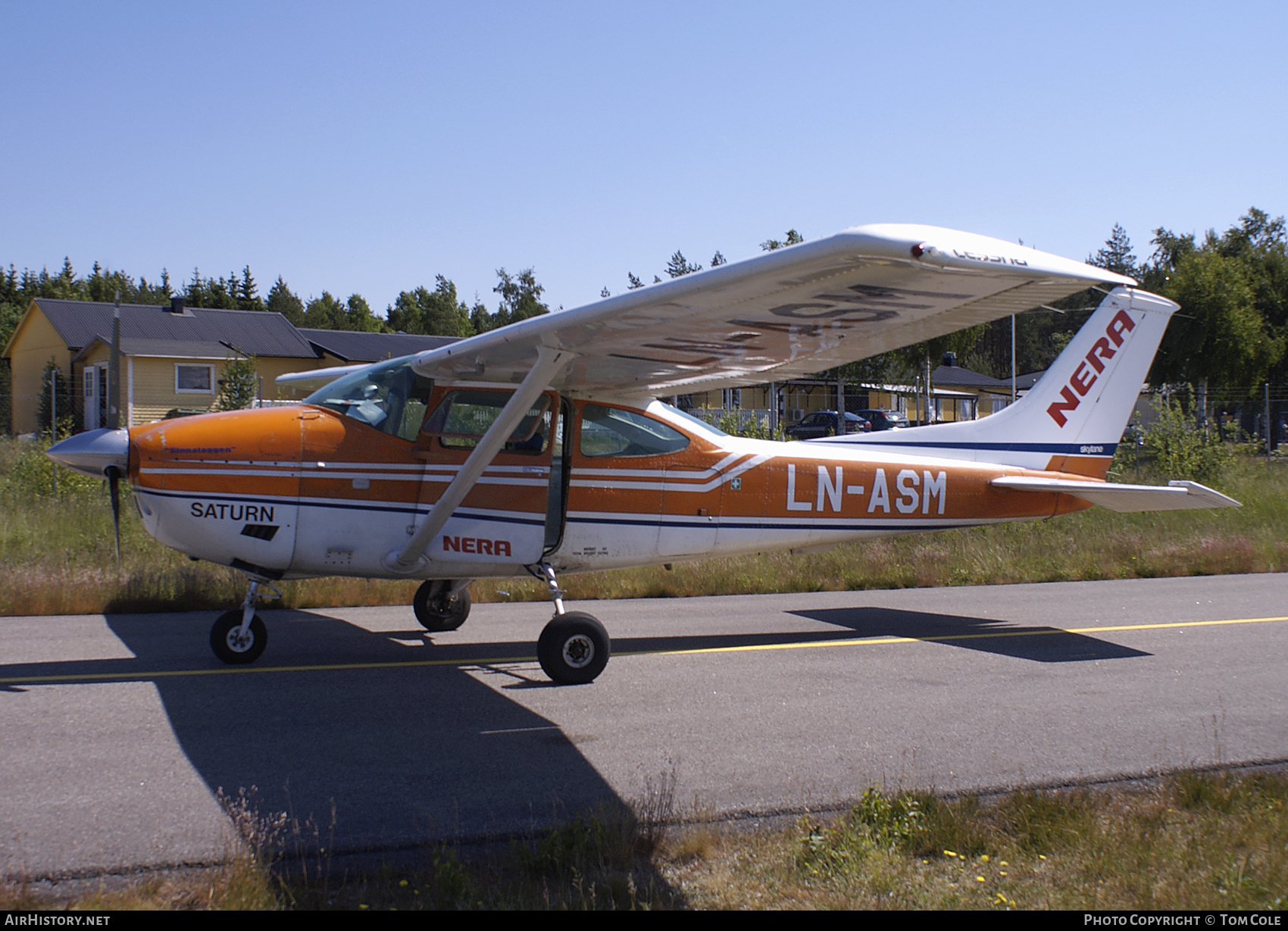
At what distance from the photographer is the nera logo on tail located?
9281mm

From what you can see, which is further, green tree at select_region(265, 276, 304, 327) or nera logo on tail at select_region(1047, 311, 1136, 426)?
green tree at select_region(265, 276, 304, 327)

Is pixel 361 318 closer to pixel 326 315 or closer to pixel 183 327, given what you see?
pixel 326 315

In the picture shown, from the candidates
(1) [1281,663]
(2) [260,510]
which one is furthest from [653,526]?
(1) [1281,663]

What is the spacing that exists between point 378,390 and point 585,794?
12.5 feet

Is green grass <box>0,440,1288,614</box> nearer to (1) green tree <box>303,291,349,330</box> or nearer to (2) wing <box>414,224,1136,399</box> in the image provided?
(2) wing <box>414,224,1136,399</box>

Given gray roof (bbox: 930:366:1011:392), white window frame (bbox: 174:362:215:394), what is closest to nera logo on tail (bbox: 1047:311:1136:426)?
white window frame (bbox: 174:362:215:394)

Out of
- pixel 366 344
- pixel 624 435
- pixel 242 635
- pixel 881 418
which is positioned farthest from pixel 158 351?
pixel 624 435

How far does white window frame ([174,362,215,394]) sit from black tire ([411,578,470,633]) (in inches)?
1102

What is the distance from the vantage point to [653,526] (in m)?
7.66

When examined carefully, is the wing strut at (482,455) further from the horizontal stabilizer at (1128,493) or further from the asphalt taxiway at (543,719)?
the horizontal stabilizer at (1128,493)

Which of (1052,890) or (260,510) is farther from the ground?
(260,510)

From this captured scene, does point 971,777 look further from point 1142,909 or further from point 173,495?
point 173,495

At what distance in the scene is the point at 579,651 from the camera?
21.7 feet

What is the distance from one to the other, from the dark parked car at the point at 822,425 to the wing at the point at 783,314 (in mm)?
27908
